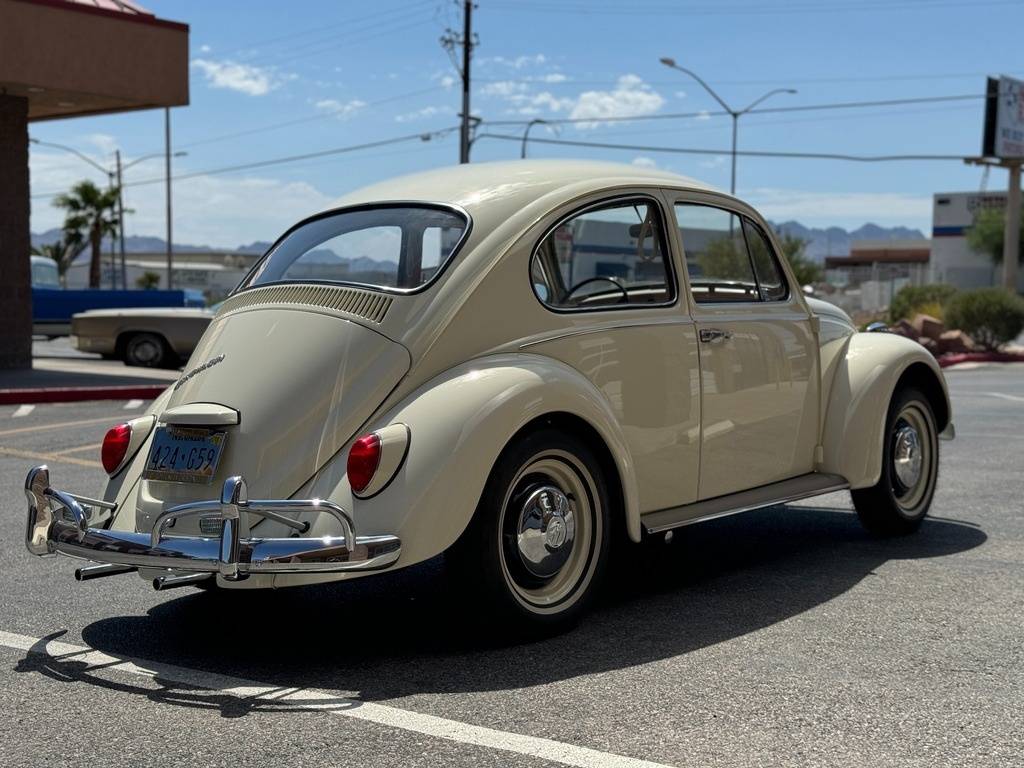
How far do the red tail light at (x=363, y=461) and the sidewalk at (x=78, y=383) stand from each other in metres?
11.4

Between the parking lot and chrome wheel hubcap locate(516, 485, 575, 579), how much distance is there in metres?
0.29

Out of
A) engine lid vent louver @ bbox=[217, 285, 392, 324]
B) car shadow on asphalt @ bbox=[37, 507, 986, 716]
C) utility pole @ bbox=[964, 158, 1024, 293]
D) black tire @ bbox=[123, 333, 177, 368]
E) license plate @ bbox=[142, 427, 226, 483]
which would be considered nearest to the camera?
car shadow on asphalt @ bbox=[37, 507, 986, 716]

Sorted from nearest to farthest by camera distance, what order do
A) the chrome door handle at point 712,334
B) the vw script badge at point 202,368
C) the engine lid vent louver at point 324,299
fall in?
1. the engine lid vent louver at point 324,299
2. the vw script badge at point 202,368
3. the chrome door handle at point 712,334

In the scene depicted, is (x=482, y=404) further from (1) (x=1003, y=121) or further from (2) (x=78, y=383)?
(1) (x=1003, y=121)

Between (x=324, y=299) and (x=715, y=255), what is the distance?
236 cm

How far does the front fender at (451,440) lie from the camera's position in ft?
14.7

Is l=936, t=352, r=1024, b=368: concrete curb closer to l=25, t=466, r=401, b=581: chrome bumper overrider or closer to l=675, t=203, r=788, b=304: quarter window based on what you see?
l=675, t=203, r=788, b=304: quarter window

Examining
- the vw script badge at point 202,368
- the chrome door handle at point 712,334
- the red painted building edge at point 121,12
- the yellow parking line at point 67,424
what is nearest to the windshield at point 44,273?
the red painted building edge at point 121,12

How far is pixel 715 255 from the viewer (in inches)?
265

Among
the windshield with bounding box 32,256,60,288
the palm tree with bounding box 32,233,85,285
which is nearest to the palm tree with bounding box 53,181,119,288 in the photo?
the palm tree with bounding box 32,233,85,285

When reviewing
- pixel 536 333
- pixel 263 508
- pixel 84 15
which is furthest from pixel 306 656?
pixel 84 15

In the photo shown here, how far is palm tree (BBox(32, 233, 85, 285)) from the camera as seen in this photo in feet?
228

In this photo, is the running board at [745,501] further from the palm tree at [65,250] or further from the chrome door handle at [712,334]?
the palm tree at [65,250]

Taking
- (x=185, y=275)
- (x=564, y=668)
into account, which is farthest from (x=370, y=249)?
(x=185, y=275)
